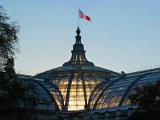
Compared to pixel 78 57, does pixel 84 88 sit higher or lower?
lower

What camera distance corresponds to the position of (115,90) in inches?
5625

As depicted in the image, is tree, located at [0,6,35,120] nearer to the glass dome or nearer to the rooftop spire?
the glass dome

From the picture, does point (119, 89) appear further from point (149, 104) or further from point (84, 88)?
point (149, 104)

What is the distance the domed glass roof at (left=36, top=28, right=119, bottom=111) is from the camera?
149750mm

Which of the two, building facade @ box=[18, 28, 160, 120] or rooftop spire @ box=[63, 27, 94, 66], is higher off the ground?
rooftop spire @ box=[63, 27, 94, 66]

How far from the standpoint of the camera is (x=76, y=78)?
155 m

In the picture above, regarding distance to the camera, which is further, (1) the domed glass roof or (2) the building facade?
(1) the domed glass roof

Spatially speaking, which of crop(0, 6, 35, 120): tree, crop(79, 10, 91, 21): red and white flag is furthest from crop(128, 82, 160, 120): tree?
crop(79, 10, 91, 21): red and white flag

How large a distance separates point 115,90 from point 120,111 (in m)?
21.9

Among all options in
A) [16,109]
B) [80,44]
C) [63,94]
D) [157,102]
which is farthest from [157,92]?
[80,44]

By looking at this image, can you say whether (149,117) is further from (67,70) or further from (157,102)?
(67,70)

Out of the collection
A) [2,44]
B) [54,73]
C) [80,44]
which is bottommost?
[2,44]

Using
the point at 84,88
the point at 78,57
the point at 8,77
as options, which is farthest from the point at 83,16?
the point at 8,77

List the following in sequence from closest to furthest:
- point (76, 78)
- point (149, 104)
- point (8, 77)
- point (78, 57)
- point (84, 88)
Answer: point (8, 77)
point (149, 104)
point (84, 88)
point (76, 78)
point (78, 57)
